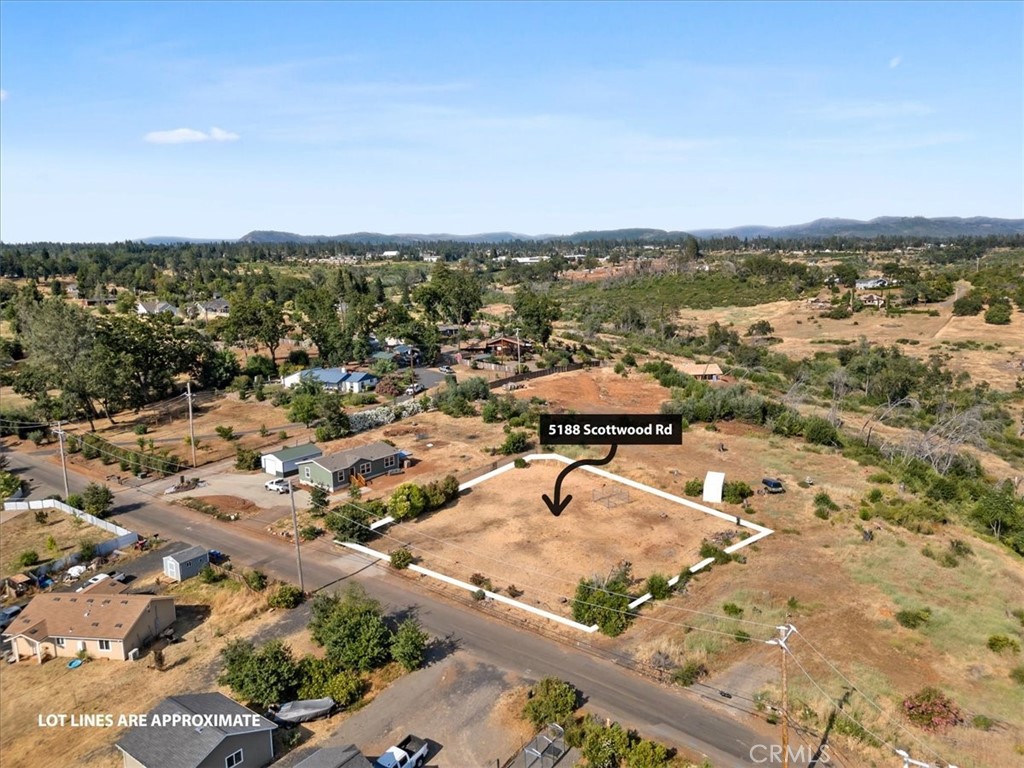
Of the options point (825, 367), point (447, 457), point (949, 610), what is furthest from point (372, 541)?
point (825, 367)

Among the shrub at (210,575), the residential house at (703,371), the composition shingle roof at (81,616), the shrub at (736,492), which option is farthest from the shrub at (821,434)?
the composition shingle roof at (81,616)

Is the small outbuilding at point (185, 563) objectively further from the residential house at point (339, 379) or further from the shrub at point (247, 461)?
the residential house at point (339, 379)

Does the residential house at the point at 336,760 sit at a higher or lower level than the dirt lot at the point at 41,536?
higher

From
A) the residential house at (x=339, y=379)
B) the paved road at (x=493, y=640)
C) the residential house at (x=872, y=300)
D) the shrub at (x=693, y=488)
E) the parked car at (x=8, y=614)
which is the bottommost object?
the paved road at (x=493, y=640)

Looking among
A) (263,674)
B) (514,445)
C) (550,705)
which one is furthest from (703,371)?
(263,674)

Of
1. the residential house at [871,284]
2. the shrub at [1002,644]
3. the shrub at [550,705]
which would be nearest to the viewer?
the shrub at [550,705]

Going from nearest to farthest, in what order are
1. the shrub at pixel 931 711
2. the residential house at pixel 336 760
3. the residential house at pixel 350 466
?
the residential house at pixel 336 760 < the shrub at pixel 931 711 < the residential house at pixel 350 466

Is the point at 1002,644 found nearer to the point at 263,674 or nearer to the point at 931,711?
the point at 931,711

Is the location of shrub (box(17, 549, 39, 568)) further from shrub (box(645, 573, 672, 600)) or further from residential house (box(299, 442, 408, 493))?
shrub (box(645, 573, 672, 600))
